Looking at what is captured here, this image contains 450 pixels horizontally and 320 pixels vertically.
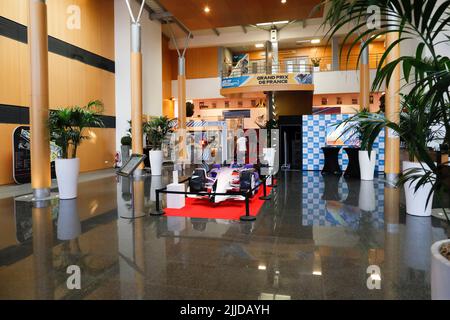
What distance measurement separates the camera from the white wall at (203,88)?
1983 centimetres

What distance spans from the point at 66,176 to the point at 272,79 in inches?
429

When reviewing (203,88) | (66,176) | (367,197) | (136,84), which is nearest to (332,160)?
(367,197)

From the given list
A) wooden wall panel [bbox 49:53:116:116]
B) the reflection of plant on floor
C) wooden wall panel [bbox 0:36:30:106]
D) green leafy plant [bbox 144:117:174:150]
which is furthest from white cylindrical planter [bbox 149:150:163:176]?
the reflection of plant on floor

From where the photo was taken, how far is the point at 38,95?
6.39 m

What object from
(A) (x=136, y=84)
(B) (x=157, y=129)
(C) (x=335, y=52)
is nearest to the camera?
(A) (x=136, y=84)

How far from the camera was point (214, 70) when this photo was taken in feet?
66.0

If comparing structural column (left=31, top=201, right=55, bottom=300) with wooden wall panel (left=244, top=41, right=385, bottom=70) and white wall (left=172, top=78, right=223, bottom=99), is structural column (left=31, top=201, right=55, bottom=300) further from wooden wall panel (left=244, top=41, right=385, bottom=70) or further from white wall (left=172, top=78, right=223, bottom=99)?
wooden wall panel (left=244, top=41, right=385, bottom=70)

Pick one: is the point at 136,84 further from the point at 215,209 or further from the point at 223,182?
the point at 215,209

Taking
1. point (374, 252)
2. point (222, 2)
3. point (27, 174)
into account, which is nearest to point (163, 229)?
point (374, 252)

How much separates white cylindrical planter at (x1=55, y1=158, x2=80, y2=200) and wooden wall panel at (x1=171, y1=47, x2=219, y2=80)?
581 inches

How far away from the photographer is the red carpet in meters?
5.03
